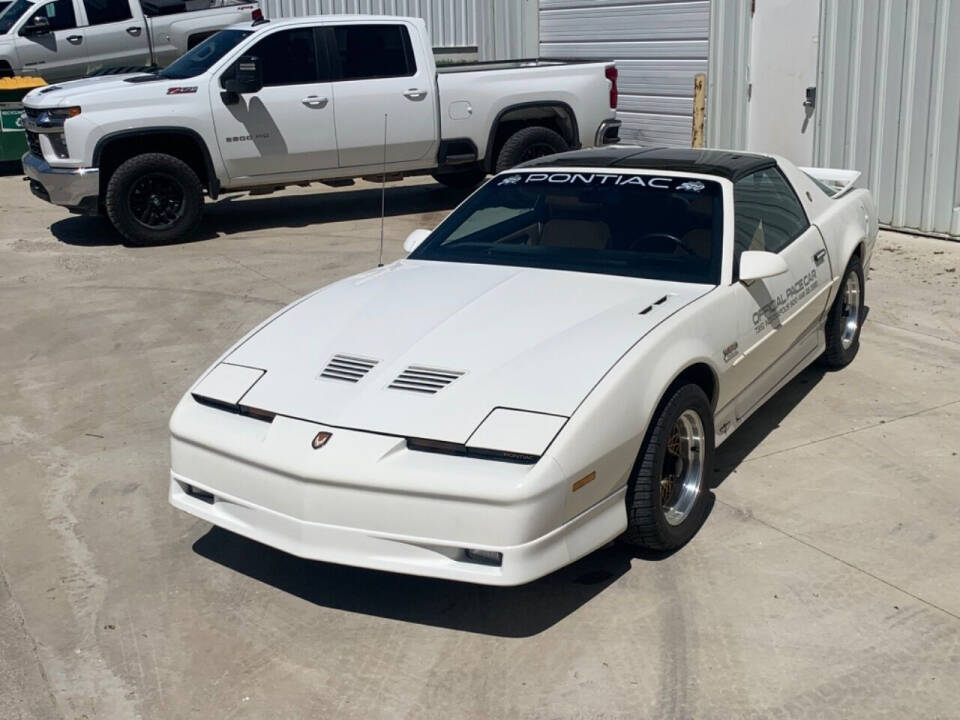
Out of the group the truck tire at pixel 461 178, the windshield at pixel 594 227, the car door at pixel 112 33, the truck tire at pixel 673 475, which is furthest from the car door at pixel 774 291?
the car door at pixel 112 33

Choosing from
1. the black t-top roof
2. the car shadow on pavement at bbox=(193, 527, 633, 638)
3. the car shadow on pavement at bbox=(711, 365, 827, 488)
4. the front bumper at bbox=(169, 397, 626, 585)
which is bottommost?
the car shadow on pavement at bbox=(711, 365, 827, 488)

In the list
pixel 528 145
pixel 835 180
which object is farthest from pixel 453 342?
pixel 528 145

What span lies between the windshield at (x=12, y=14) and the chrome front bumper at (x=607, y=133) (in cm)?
936

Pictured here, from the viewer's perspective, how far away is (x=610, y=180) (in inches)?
226

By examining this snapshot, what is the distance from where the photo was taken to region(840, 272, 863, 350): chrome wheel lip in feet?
22.8

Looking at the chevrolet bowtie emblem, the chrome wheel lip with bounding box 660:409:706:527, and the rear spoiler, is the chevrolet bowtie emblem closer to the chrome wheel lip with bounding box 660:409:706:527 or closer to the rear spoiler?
the chrome wheel lip with bounding box 660:409:706:527

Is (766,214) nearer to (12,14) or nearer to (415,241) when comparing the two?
(415,241)

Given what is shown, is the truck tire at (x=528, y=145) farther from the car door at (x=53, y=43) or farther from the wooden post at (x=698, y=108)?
the car door at (x=53, y=43)

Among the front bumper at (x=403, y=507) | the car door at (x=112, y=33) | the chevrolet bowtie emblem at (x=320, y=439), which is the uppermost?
the car door at (x=112, y=33)

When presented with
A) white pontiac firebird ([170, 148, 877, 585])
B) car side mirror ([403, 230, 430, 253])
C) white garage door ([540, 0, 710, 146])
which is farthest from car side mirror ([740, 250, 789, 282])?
white garage door ([540, 0, 710, 146])

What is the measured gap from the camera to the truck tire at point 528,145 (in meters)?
12.2

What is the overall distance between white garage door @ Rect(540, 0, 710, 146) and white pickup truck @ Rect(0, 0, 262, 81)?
4.71 m

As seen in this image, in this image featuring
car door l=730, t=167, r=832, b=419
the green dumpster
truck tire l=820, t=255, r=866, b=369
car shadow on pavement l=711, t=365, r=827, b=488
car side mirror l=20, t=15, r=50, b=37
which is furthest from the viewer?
car side mirror l=20, t=15, r=50, b=37

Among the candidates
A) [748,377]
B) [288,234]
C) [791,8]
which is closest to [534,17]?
[791,8]
